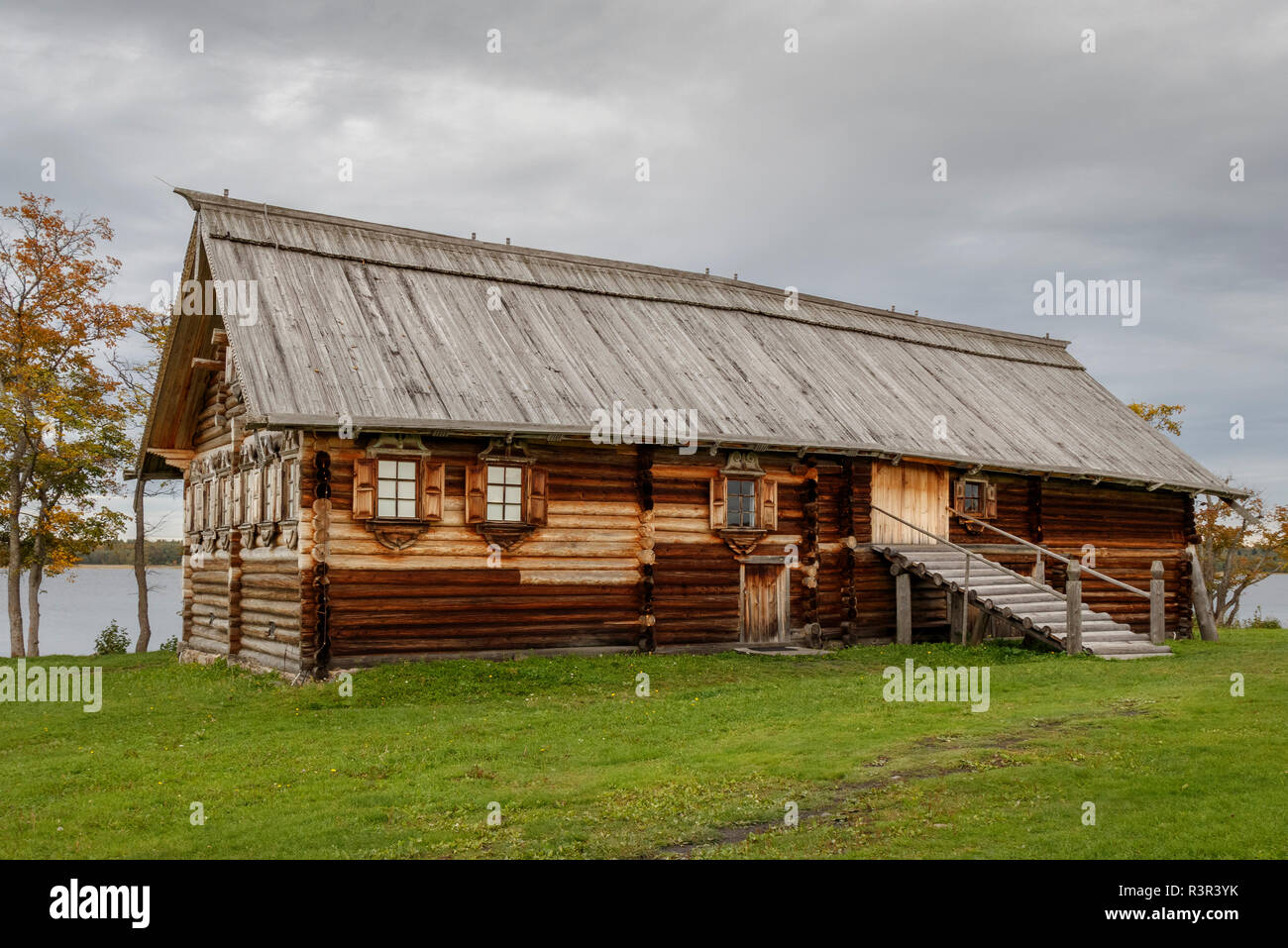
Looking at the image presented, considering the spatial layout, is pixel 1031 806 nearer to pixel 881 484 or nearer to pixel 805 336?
pixel 881 484

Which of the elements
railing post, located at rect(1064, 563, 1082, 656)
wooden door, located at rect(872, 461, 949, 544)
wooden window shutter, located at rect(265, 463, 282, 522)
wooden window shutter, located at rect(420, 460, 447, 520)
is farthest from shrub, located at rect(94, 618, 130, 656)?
railing post, located at rect(1064, 563, 1082, 656)

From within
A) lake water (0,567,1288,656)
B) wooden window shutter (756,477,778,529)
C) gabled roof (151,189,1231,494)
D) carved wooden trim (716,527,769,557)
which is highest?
gabled roof (151,189,1231,494)

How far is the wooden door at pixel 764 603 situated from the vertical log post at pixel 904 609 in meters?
2.47

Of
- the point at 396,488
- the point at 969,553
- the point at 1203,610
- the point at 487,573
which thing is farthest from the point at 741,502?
the point at 1203,610

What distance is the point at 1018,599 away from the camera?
21.3 meters

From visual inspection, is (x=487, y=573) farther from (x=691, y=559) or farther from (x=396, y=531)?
(x=691, y=559)

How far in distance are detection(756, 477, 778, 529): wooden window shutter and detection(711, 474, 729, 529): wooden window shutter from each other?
0.83 m

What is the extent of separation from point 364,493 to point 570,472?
384cm

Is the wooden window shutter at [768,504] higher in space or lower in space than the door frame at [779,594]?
higher

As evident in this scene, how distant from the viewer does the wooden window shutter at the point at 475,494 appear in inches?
742

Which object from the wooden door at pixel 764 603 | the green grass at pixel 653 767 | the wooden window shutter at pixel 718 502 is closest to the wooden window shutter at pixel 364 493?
the green grass at pixel 653 767

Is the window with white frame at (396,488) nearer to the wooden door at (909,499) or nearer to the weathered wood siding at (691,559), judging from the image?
the weathered wood siding at (691,559)

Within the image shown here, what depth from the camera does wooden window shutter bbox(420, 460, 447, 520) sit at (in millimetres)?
18438

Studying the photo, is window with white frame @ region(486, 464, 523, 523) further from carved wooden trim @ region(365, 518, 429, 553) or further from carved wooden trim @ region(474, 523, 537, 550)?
carved wooden trim @ region(365, 518, 429, 553)
